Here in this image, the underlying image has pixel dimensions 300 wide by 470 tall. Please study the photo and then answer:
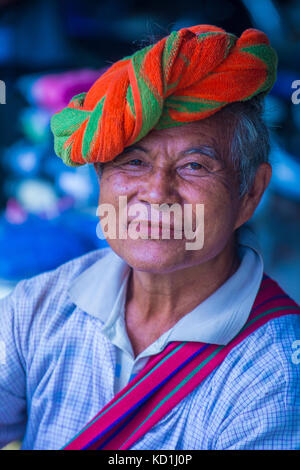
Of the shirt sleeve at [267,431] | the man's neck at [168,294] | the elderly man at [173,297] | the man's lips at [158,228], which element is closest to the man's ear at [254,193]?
A: the elderly man at [173,297]

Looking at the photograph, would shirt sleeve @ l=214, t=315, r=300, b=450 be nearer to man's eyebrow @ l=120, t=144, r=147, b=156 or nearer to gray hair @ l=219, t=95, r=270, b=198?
gray hair @ l=219, t=95, r=270, b=198

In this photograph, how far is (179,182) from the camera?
1402 millimetres

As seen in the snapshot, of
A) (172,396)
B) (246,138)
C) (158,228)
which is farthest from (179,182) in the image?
(172,396)

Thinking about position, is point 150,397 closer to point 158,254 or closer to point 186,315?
point 186,315

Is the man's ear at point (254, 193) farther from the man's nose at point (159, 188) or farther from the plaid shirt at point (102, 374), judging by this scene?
the man's nose at point (159, 188)

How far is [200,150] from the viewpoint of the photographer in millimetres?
1410

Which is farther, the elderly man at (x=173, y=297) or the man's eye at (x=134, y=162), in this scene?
the man's eye at (x=134, y=162)

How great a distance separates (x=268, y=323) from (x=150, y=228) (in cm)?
42

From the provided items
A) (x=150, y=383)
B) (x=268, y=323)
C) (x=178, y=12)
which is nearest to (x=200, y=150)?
(x=268, y=323)

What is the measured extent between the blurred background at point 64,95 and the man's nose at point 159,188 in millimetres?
1977

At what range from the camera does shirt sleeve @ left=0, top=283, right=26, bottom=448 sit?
1637 millimetres

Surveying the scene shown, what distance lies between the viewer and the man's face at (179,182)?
1.39 m

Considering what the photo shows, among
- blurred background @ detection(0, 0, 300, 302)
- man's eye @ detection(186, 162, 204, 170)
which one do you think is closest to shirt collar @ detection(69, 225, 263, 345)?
man's eye @ detection(186, 162, 204, 170)

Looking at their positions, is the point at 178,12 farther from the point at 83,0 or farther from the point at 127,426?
the point at 127,426
